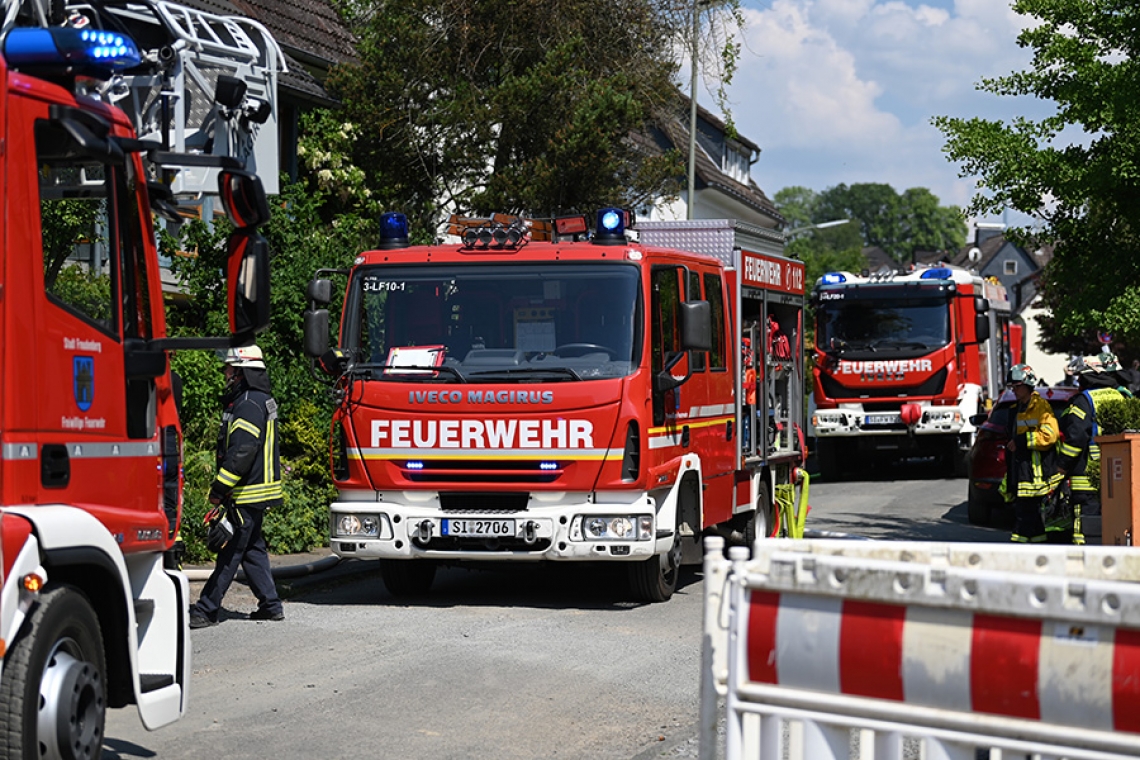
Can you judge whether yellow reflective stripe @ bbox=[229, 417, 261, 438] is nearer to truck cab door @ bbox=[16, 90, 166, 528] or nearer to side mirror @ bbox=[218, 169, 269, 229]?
truck cab door @ bbox=[16, 90, 166, 528]

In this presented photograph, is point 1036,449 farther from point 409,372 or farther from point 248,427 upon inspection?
point 248,427

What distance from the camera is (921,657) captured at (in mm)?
3703

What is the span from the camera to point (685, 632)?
10242mm

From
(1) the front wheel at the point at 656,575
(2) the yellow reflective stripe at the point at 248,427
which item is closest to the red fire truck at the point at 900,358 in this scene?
(1) the front wheel at the point at 656,575

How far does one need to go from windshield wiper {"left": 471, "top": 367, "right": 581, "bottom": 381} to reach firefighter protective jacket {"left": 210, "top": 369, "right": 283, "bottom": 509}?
1.49 metres

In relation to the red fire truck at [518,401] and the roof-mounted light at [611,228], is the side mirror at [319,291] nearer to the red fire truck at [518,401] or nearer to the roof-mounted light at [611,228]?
the red fire truck at [518,401]

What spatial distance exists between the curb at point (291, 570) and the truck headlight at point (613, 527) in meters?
2.72

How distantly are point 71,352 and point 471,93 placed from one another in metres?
17.3

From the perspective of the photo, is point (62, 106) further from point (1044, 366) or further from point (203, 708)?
point (1044, 366)

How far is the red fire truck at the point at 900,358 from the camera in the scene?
24.1 metres

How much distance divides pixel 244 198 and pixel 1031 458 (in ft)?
30.6

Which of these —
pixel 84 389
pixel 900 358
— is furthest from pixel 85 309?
pixel 900 358

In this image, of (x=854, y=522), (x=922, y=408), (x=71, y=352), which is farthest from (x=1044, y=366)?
(x=71, y=352)

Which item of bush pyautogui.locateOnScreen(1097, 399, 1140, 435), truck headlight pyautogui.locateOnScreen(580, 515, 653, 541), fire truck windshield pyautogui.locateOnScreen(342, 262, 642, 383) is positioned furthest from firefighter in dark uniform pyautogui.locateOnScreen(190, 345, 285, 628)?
bush pyautogui.locateOnScreen(1097, 399, 1140, 435)
